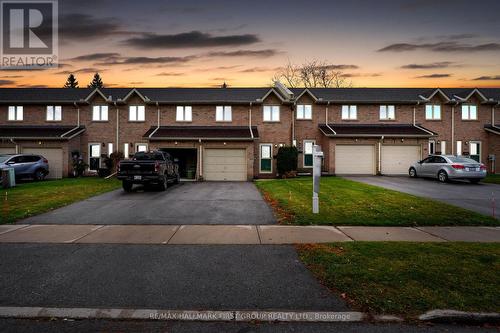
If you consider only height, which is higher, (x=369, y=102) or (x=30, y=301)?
(x=369, y=102)

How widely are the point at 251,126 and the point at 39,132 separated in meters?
17.4

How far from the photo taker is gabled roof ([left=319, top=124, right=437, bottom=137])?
24.8m

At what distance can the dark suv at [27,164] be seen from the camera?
68.7ft

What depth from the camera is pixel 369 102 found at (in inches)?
1067

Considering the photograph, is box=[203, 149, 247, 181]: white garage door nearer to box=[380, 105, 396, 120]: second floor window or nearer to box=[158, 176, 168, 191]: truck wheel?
box=[158, 176, 168, 191]: truck wheel

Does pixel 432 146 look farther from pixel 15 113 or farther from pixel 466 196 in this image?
pixel 15 113

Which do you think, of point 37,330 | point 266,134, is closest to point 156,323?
point 37,330

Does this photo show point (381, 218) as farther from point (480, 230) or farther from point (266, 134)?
point (266, 134)

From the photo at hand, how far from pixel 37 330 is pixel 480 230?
989cm

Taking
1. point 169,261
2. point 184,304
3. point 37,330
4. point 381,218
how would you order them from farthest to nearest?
point 381,218 < point 169,261 < point 184,304 < point 37,330

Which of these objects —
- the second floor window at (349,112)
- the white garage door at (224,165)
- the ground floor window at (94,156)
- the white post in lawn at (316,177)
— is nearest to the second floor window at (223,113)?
the white garage door at (224,165)

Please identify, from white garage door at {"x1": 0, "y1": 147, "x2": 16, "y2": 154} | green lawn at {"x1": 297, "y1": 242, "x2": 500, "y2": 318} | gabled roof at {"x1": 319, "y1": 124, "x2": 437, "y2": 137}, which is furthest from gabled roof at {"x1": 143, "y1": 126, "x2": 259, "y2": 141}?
green lawn at {"x1": 297, "y1": 242, "x2": 500, "y2": 318}

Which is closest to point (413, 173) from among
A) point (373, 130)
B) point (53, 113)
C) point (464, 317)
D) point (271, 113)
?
point (373, 130)

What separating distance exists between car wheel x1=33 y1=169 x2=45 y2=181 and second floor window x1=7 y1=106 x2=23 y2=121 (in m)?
7.62
